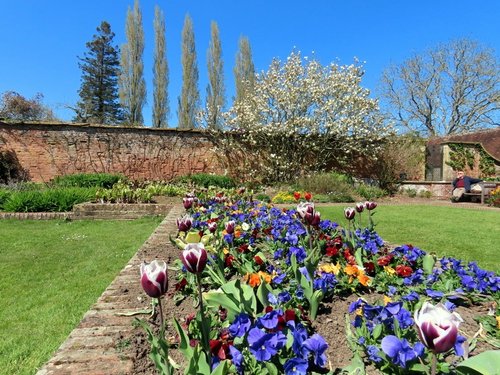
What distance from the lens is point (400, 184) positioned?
15.0m

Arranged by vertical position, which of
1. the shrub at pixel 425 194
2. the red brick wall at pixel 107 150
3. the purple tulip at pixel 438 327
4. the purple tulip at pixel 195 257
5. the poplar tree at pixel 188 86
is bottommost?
the shrub at pixel 425 194

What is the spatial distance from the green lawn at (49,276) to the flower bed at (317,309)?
101cm

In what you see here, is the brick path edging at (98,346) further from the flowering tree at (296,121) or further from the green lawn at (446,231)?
the flowering tree at (296,121)

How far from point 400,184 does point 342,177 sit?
3.35 m

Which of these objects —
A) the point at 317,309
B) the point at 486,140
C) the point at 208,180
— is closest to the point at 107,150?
the point at 208,180

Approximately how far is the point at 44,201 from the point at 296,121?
938 cm

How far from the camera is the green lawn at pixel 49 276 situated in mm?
2348

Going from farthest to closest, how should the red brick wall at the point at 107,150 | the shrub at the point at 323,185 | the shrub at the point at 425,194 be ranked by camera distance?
the shrub at the point at 425,194 < the red brick wall at the point at 107,150 < the shrub at the point at 323,185

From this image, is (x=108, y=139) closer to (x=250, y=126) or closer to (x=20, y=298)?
(x=250, y=126)

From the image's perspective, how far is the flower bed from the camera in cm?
117

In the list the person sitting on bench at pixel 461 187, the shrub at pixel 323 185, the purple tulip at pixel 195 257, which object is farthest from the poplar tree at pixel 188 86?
the purple tulip at pixel 195 257

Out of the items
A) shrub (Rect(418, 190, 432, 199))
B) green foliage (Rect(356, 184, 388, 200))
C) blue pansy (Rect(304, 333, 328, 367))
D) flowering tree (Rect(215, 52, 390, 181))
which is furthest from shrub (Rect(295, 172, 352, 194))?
blue pansy (Rect(304, 333, 328, 367))

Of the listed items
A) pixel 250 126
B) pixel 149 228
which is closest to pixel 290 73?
pixel 250 126

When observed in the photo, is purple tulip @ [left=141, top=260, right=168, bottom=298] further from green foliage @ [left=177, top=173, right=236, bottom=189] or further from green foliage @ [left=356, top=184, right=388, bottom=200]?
green foliage @ [left=356, top=184, right=388, bottom=200]
